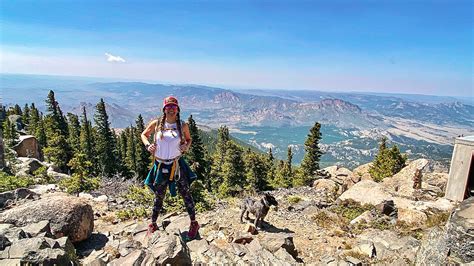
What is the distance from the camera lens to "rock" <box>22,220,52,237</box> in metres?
6.84

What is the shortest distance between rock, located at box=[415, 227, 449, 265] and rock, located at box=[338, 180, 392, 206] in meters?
8.59

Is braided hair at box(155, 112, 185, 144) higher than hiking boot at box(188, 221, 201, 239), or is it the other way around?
braided hair at box(155, 112, 185, 144)

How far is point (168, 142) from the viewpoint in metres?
6.76

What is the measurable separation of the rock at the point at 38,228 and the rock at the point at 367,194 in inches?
495

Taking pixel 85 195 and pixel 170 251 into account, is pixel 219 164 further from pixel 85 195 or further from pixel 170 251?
pixel 170 251

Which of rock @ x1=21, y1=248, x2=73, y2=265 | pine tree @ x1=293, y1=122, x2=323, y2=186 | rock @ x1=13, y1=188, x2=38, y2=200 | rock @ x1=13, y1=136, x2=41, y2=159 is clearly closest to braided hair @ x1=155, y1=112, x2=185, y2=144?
rock @ x1=21, y1=248, x2=73, y2=265

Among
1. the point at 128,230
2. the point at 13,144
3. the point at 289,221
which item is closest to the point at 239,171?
the point at 13,144

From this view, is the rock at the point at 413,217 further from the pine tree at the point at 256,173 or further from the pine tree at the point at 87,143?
the pine tree at the point at 87,143

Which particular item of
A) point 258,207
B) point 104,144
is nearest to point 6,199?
point 258,207

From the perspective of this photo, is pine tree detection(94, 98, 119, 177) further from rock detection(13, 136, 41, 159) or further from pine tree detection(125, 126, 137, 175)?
rock detection(13, 136, 41, 159)

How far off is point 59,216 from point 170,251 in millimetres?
3767

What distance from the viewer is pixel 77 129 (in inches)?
2244

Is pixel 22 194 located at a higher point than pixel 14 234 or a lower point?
lower

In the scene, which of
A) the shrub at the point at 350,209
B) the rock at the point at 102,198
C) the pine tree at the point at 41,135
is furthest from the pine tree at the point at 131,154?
the shrub at the point at 350,209
